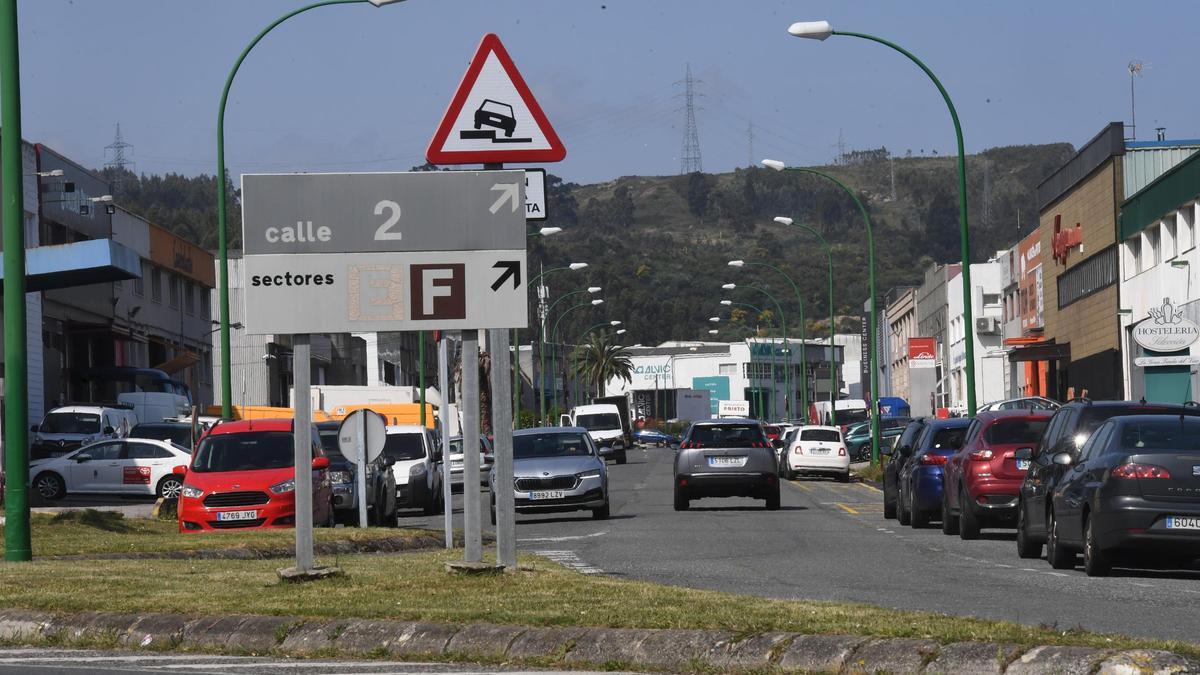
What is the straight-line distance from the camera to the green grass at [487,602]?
9.26 m

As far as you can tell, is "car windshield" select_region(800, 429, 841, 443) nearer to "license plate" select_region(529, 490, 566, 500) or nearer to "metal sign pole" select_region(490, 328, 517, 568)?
"license plate" select_region(529, 490, 566, 500)

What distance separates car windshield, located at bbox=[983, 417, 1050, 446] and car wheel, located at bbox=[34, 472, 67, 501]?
82.1 feet

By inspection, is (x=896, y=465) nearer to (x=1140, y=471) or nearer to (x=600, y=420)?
(x=1140, y=471)

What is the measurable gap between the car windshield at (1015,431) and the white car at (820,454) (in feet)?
89.6

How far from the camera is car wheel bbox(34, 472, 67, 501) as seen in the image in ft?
134

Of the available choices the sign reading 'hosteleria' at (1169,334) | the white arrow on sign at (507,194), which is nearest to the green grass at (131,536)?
the white arrow on sign at (507,194)

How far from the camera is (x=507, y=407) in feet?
40.3

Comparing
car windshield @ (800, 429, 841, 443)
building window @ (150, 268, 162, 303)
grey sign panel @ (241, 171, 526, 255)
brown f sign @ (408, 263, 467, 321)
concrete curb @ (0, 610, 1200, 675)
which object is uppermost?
building window @ (150, 268, 162, 303)

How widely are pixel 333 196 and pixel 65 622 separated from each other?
323 cm

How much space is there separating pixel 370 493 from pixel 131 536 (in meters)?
5.59

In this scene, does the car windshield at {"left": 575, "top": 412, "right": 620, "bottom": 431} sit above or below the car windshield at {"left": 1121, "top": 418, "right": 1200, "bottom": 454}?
below

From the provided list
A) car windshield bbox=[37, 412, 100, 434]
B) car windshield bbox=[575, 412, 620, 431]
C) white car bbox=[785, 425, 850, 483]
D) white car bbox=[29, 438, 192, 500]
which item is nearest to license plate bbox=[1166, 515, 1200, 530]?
white car bbox=[29, 438, 192, 500]

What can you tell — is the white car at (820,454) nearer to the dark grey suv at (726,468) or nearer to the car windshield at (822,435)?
the car windshield at (822,435)

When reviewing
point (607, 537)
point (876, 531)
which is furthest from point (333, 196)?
point (876, 531)
